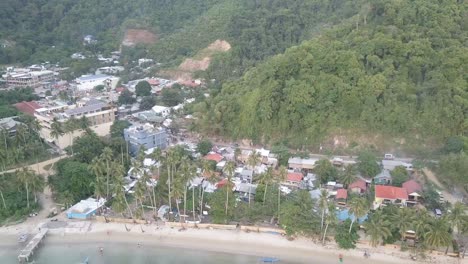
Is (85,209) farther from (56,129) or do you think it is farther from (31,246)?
(56,129)

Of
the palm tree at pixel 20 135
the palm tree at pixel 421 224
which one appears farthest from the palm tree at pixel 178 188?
the palm tree at pixel 20 135

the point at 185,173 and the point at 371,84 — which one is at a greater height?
the point at 371,84

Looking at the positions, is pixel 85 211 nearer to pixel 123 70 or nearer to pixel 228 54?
pixel 228 54

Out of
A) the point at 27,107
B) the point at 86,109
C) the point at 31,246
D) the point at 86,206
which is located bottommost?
the point at 31,246

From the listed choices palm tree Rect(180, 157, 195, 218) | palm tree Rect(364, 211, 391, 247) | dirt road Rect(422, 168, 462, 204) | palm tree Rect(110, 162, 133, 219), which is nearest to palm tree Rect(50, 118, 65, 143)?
palm tree Rect(110, 162, 133, 219)

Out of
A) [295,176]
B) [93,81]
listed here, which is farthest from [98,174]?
[93,81]

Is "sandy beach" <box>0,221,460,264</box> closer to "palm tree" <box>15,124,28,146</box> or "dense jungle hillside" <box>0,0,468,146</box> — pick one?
"palm tree" <box>15,124,28,146</box>

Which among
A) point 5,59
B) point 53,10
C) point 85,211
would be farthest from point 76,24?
point 85,211
